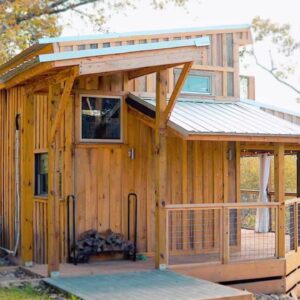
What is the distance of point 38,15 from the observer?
67.6 feet

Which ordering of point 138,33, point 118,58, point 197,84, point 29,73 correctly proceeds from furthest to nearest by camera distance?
point 197,84 < point 138,33 < point 29,73 < point 118,58

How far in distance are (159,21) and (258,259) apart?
15.6m

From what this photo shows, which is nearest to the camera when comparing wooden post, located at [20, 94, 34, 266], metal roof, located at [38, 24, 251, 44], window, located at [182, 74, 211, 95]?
metal roof, located at [38, 24, 251, 44]

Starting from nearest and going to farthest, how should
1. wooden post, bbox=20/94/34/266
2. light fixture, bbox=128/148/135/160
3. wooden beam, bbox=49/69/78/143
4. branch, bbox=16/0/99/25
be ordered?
1. wooden beam, bbox=49/69/78/143
2. wooden post, bbox=20/94/34/266
3. light fixture, bbox=128/148/135/160
4. branch, bbox=16/0/99/25

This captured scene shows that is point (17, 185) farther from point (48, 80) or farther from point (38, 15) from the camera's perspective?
point (38, 15)

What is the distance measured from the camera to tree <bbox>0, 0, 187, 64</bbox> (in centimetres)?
1952

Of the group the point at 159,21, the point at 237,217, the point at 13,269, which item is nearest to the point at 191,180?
the point at 237,217

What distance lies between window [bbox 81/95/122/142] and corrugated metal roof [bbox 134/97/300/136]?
1.50 feet

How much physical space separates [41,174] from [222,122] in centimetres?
318

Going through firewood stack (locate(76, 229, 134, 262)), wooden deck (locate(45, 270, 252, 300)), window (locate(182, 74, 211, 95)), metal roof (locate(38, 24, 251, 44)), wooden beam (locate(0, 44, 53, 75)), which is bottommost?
wooden deck (locate(45, 270, 252, 300))

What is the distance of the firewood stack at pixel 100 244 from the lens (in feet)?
31.7

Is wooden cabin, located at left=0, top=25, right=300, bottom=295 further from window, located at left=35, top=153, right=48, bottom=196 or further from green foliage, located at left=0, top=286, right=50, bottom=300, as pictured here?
green foliage, located at left=0, top=286, right=50, bottom=300

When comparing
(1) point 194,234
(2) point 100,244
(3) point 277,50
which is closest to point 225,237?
(1) point 194,234

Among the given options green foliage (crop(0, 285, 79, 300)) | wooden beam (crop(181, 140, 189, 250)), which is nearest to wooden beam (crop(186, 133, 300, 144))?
wooden beam (crop(181, 140, 189, 250))
